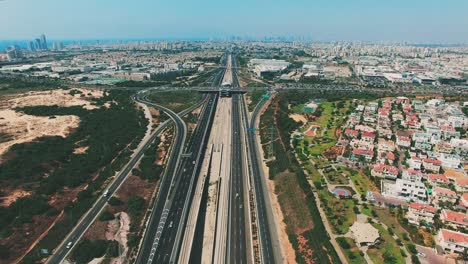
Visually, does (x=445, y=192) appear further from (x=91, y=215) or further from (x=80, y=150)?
(x=80, y=150)

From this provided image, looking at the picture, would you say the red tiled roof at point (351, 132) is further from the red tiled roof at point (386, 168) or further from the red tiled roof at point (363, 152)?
the red tiled roof at point (386, 168)

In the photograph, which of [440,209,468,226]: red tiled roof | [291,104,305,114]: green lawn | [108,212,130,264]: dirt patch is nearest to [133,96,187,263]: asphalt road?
[108,212,130,264]: dirt patch

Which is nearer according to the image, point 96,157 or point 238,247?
point 238,247

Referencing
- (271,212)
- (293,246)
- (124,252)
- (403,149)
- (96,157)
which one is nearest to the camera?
(124,252)

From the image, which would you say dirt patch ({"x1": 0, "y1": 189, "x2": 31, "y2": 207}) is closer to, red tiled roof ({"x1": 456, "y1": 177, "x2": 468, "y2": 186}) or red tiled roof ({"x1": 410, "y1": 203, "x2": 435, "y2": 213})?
red tiled roof ({"x1": 410, "y1": 203, "x2": 435, "y2": 213})

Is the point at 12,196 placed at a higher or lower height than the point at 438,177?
lower

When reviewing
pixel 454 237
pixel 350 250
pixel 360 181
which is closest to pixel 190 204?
pixel 350 250

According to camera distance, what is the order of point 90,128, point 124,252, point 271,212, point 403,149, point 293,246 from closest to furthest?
point 124,252, point 293,246, point 271,212, point 403,149, point 90,128

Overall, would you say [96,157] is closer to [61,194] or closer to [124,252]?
[61,194]

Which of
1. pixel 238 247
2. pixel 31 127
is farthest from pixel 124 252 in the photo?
pixel 31 127
